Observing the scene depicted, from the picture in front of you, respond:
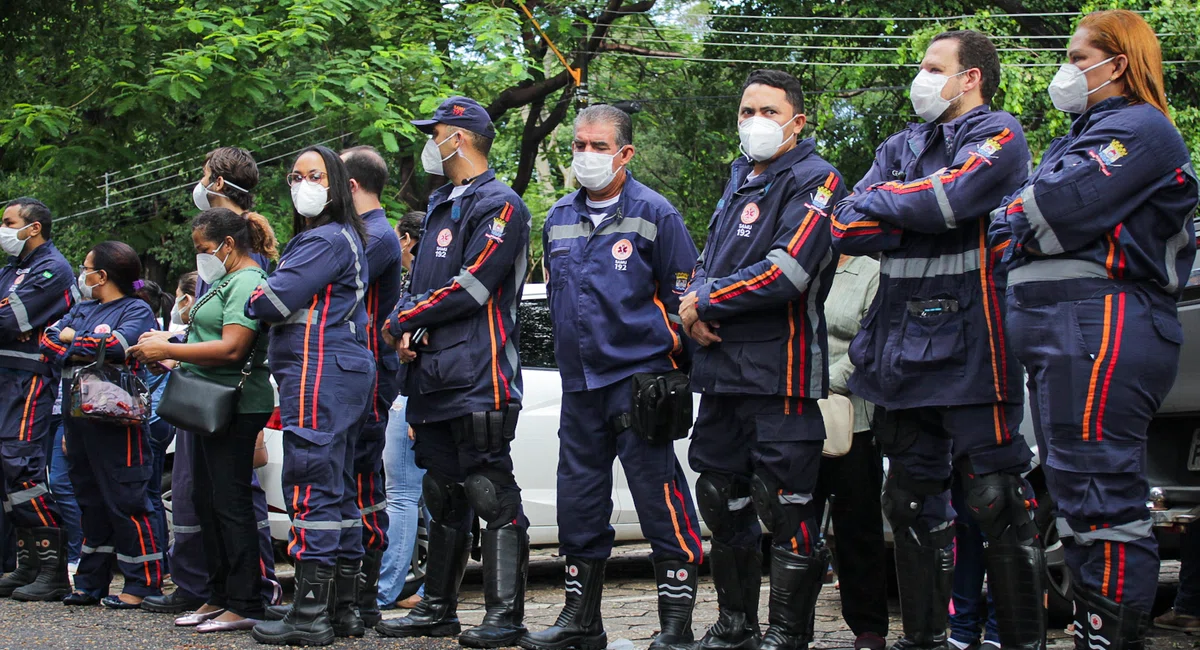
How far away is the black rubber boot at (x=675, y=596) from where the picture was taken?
16.7 ft

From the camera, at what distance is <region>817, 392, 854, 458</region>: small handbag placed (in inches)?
210

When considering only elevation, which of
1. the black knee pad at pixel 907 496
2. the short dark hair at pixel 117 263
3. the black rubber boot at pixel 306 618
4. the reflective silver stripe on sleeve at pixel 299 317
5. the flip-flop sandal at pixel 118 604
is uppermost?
the short dark hair at pixel 117 263

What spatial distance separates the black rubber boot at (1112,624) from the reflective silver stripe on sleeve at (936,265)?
1.14 metres

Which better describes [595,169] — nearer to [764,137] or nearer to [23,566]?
[764,137]

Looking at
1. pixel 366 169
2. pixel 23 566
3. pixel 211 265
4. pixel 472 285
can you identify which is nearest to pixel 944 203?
pixel 472 285

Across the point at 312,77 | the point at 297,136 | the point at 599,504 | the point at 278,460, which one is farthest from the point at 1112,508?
the point at 297,136

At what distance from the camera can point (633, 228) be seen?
5.30 m

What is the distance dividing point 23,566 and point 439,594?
10.2ft

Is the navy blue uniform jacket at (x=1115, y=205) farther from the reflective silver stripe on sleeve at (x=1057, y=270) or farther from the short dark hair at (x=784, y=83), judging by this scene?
the short dark hair at (x=784, y=83)

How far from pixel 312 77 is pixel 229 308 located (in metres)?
6.74

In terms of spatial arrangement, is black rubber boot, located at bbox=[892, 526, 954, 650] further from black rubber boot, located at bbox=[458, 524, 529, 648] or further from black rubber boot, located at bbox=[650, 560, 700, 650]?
black rubber boot, located at bbox=[458, 524, 529, 648]

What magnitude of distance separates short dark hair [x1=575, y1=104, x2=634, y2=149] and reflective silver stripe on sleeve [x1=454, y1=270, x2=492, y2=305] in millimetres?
790

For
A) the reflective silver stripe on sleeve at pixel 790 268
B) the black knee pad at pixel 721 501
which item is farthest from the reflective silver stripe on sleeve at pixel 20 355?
the reflective silver stripe on sleeve at pixel 790 268

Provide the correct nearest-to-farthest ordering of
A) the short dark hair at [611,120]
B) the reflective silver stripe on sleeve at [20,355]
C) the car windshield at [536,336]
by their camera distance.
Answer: the short dark hair at [611,120], the reflective silver stripe on sleeve at [20,355], the car windshield at [536,336]
